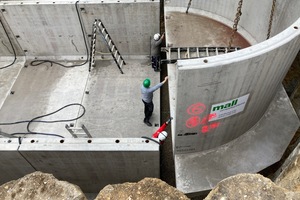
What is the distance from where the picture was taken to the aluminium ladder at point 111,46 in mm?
7156

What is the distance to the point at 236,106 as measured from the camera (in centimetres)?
410

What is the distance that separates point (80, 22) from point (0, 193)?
5715 millimetres

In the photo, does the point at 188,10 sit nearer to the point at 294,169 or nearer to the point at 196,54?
the point at 196,54

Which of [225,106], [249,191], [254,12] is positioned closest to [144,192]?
[249,191]

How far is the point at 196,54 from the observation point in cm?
595

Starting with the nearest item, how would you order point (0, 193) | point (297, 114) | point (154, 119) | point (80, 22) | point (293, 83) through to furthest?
point (0, 193) → point (297, 114) → point (293, 83) → point (154, 119) → point (80, 22)

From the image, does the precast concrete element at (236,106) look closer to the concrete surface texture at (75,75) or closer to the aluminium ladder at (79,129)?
the concrete surface texture at (75,75)

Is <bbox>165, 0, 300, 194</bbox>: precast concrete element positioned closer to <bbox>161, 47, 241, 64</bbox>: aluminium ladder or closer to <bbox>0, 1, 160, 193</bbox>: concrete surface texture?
<bbox>161, 47, 241, 64</bbox>: aluminium ladder

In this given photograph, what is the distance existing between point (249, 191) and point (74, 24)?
6.58m

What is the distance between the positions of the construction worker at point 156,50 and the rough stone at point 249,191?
5.29 meters

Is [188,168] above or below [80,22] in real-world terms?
below

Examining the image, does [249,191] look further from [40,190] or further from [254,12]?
[254,12]

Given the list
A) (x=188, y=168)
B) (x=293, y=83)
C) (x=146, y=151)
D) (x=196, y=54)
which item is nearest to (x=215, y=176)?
(x=188, y=168)

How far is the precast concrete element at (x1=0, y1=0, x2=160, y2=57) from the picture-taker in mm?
6840
